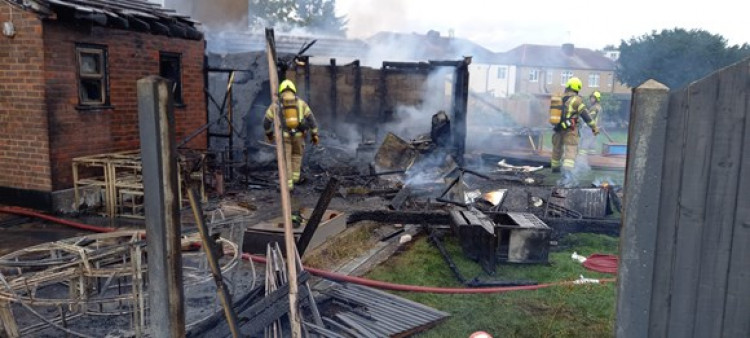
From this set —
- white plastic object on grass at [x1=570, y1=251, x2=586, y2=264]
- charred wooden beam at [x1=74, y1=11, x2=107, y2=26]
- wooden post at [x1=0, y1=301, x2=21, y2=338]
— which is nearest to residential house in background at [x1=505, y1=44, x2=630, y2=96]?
white plastic object on grass at [x1=570, y1=251, x2=586, y2=264]

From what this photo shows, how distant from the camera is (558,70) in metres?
53.6

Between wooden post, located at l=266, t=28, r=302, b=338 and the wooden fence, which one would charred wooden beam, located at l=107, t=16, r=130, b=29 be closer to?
wooden post, located at l=266, t=28, r=302, b=338

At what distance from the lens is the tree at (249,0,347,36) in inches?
1905

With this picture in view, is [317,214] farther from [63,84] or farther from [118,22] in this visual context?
[118,22]

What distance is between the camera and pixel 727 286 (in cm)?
288

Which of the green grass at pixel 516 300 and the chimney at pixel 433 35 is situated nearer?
the green grass at pixel 516 300

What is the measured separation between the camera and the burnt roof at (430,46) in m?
32.2

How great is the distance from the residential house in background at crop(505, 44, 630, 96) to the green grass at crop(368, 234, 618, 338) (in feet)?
153

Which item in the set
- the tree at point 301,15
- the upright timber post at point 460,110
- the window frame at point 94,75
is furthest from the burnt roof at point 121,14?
the tree at point 301,15

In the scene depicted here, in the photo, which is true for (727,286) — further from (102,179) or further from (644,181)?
(102,179)

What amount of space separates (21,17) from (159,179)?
7165 millimetres

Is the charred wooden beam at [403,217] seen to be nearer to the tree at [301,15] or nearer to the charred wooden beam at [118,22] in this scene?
the charred wooden beam at [118,22]

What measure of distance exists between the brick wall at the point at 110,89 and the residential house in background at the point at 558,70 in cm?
4456

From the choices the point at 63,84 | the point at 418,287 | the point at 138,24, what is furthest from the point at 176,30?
the point at 418,287
